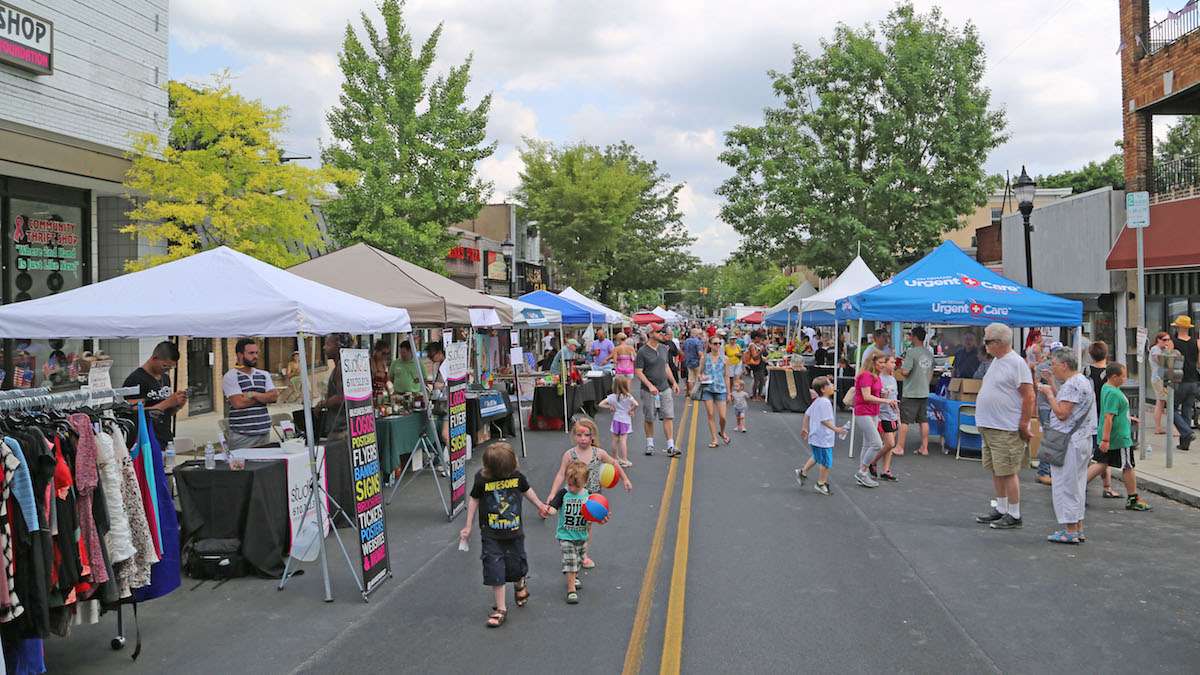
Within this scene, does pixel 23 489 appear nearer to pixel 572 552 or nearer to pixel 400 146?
pixel 572 552

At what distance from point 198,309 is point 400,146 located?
20237 mm

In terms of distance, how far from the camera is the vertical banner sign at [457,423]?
903 cm

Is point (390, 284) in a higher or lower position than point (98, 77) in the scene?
lower

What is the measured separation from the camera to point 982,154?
29625 mm

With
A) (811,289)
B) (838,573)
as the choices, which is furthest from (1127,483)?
(811,289)

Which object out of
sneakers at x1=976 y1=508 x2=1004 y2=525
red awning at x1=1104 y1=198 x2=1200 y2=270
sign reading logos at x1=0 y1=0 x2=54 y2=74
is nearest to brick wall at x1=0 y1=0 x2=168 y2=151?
sign reading logos at x1=0 y1=0 x2=54 y2=74

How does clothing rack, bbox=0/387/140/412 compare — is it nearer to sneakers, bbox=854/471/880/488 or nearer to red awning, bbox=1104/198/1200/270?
sneakers, bbox=854/471/880/488

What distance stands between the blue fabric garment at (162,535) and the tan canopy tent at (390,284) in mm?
5203

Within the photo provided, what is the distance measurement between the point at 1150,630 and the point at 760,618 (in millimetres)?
2512

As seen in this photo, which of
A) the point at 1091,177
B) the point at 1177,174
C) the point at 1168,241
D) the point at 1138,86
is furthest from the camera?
the point at 1091,177

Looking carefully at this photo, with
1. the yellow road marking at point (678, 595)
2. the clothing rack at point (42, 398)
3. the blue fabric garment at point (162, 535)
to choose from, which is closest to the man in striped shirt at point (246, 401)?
the blue fabric garment at point (162, 535)

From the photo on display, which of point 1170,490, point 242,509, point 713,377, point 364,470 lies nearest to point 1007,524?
point 1170,490

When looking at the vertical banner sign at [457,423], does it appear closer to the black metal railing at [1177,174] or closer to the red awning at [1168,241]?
the red awning at [1168,241]

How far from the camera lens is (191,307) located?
21.7ft
